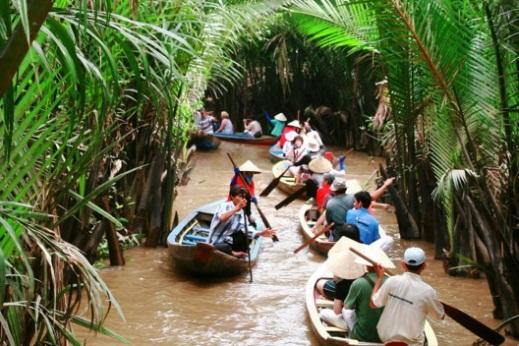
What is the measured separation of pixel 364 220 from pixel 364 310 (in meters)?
2.82

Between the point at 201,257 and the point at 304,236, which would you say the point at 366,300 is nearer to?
the point at 201,257

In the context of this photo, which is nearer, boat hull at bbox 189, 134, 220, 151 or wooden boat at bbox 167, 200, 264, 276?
wooden boat at bbox 167, 200, 264, 276

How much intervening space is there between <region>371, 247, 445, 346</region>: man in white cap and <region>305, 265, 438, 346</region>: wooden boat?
14.3 inches

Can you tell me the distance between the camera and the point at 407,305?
5.64m

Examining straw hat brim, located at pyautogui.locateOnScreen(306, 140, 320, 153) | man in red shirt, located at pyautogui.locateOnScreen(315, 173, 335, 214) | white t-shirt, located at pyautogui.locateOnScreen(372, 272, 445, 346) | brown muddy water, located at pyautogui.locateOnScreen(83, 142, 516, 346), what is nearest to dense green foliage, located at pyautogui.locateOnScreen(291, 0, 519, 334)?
brown muddy water, located at pyautogui.locateOnScreen(83, 142, 516, 346)

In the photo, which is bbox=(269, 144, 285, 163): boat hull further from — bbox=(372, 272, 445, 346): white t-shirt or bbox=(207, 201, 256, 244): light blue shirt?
bbox=(372, 272, 445, 346): white t-shirt

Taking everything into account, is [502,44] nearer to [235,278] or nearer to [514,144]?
[514,144]

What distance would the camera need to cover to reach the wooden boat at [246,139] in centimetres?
2339

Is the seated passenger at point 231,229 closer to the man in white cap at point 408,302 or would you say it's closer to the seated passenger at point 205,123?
the man in white cap at point 408,302

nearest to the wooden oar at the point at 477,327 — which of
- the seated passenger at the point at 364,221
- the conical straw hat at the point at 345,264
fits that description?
the conical straw hat at the point at 345,264

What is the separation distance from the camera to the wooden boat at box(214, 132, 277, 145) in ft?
76.7

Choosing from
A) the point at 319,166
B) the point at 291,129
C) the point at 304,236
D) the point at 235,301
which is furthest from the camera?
the point at 291,129

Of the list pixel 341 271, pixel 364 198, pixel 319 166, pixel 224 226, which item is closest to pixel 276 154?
pixel 319 166

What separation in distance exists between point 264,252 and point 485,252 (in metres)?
4.46
